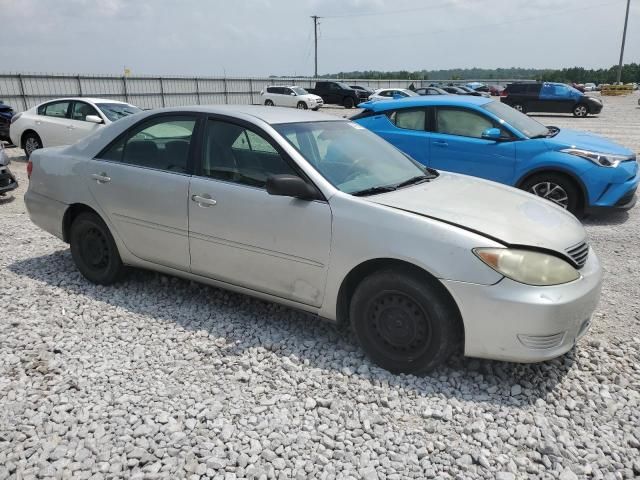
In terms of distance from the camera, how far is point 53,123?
37.4 ft

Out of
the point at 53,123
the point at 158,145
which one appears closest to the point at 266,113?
the point at 158,145

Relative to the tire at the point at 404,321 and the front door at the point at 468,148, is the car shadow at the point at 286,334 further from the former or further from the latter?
the front door at the point at 468,148

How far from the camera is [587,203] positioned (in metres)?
6.60

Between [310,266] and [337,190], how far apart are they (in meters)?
0.52

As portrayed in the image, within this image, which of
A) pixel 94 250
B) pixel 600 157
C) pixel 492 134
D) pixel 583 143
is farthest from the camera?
pixel 583 143

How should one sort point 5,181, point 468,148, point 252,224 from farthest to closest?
point 5,181 < point 468,148 < point 252,224

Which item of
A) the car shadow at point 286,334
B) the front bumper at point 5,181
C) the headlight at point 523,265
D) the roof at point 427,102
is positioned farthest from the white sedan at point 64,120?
the headlight at point 523,265

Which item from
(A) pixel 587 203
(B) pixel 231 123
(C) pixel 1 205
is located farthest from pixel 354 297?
(C) pixel 1 205

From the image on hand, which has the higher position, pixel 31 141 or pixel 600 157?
pixel 600 157

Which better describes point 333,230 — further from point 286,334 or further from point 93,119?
point 93,119

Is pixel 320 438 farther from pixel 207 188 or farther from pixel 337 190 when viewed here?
pixel 207 188

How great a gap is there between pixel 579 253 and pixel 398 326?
3.94ft

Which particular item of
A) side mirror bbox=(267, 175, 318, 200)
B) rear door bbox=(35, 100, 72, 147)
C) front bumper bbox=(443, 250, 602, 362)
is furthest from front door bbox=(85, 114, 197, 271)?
rear door bbox=(35, 100, 72, 147)

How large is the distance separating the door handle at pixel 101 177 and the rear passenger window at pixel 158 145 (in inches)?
6.0
